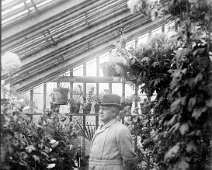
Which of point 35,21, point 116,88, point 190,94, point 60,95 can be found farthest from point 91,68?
point 190,94

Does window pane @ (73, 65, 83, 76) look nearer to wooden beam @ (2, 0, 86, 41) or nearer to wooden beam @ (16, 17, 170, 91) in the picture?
wooden beam @ (16, 17, 170, 91)

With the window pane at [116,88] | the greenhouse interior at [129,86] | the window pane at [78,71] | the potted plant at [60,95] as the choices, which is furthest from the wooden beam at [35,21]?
the window pane at [116,88]

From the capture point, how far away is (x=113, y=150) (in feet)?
12.4

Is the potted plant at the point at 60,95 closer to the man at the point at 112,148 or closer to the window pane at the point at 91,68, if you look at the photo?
the window pane at the point at 91,68

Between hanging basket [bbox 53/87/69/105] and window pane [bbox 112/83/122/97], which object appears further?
window pane [bbox 112/83/122/97]

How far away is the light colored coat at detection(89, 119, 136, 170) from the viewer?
372 centimetres

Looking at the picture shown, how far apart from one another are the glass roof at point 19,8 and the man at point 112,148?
60.4 inches

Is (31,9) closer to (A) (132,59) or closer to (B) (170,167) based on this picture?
(A) (132,59)

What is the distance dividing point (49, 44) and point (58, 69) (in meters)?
2.30

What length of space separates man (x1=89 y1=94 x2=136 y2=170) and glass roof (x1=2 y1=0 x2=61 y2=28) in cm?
153

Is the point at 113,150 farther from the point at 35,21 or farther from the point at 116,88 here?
the point at 116,88

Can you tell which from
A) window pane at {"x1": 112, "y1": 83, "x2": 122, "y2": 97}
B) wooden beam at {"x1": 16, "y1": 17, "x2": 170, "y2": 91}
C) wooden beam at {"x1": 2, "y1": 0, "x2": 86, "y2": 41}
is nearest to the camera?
wooden beam at {"x1": 2, "y1": 0, "x2": 86, "y2": 41}

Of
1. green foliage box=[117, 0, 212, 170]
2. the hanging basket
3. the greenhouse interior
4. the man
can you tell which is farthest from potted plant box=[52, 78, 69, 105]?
green foliage box=[117, 0, 212, 170]

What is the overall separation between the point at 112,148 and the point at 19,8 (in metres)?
2.02
